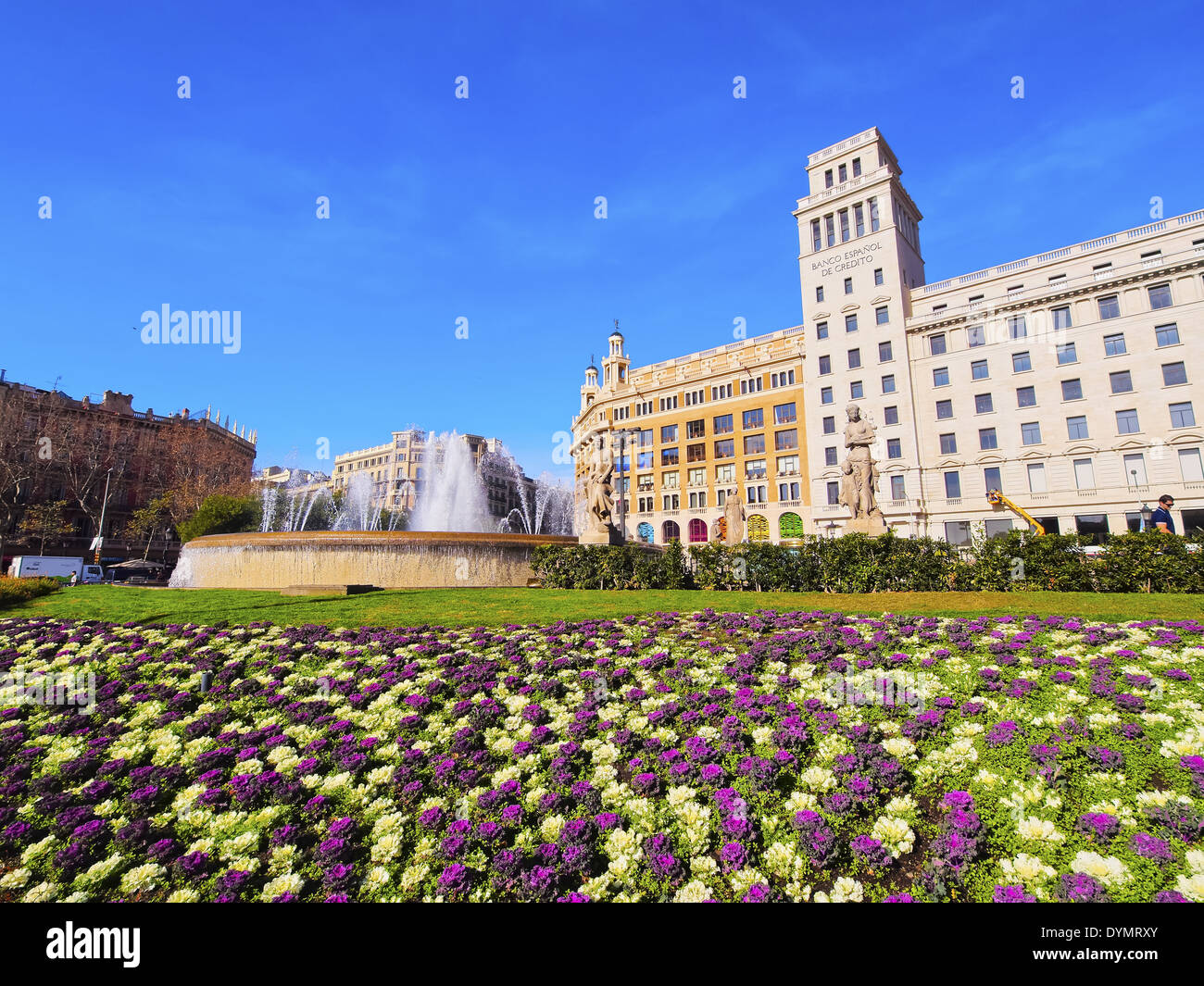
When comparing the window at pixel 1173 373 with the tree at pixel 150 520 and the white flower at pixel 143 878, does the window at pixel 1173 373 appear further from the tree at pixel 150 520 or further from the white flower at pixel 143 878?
the tree at pixel 150 520

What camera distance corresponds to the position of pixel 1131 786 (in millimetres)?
4164

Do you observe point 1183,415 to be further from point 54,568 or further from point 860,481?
point 54,568

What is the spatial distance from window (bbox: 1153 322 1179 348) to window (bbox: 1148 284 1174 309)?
140 cm

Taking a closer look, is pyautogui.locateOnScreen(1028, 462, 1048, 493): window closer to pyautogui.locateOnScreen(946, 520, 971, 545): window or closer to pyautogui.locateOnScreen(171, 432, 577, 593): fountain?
pyautogui.locateOnScreen(946, 520, 971, 545): window

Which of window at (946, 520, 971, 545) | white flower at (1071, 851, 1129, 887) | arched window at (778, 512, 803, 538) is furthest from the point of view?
arched window at (778, 512, 803, 538)

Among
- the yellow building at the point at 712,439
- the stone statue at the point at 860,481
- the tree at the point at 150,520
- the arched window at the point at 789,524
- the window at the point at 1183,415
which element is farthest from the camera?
the yellow building at the point at 712,439

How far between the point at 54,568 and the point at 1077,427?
6296cm

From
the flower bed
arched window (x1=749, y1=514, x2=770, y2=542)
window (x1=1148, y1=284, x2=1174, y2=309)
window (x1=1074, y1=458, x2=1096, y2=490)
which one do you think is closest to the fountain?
the flower bed

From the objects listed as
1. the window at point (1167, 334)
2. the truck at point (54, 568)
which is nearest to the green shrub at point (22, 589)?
the truck at point (54, 568)

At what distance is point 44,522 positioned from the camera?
153 ft

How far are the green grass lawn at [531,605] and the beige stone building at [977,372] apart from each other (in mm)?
29712

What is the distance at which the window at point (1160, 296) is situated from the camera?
37.5m

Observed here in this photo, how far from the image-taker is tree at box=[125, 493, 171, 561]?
50781 millimetres
